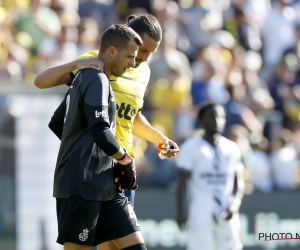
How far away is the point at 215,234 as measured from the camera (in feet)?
30.5

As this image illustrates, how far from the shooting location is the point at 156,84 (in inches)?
495

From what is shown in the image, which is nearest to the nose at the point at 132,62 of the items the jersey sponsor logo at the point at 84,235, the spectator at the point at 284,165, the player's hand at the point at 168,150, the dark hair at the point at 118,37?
the dark hair at the point at 118,37

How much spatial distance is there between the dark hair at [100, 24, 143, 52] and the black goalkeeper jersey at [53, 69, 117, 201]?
0.76ft

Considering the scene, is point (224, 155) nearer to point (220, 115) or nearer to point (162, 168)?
point (220, 115)

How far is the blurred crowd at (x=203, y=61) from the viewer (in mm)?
11836

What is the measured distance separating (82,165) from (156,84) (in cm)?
709

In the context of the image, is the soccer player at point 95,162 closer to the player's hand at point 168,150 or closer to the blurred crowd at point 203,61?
the player's hand at point 168,150

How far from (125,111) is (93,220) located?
99cm

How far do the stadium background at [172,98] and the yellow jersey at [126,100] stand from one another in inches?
191

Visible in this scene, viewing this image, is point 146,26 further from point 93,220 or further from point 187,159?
point 187,159

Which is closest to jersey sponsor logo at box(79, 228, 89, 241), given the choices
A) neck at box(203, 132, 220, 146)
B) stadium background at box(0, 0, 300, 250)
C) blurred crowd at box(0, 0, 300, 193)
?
neck at box(203, 132, 220, 146)

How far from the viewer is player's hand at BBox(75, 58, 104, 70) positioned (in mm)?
5609

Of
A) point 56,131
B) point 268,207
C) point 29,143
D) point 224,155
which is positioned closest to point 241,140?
point 268,207

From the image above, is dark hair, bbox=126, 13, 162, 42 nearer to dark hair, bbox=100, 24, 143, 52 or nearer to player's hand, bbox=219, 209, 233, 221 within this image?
dark hair, bbox=100, 24, 143, 52
